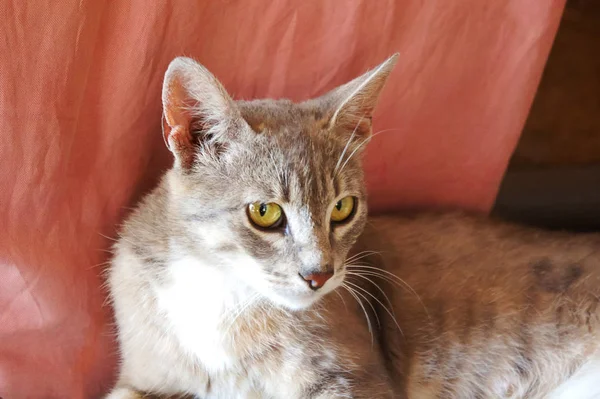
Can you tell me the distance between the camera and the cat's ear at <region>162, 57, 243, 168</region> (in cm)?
102

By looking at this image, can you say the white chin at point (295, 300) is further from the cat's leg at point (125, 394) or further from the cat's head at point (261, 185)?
the cat's leg at point (125, 394)

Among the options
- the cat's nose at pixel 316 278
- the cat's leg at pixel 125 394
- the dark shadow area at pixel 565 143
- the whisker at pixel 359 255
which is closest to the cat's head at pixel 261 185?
the cat's nose at pixel 316 278

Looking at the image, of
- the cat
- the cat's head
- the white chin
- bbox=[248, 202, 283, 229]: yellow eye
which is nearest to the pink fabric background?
the cat

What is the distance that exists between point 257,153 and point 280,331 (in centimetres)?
36

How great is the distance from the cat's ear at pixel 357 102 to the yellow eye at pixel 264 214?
21 cm

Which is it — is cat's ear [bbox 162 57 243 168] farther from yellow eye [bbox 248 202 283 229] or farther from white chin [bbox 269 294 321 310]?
white chin [bbox 269 294 321 310]

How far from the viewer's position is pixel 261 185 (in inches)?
42.4

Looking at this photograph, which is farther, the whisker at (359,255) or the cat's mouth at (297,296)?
the whisker at (359,255)

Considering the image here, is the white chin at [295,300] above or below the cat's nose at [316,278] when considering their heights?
below

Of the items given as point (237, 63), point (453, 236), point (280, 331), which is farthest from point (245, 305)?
point (453, 236)

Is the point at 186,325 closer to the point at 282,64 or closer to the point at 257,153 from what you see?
the point at 257,153

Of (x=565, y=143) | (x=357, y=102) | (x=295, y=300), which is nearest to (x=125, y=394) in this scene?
(x=295, y=300)

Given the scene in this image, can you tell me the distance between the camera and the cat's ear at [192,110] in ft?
3.34

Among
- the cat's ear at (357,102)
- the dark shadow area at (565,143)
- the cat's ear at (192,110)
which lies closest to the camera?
the cat's ear at (192,110)
